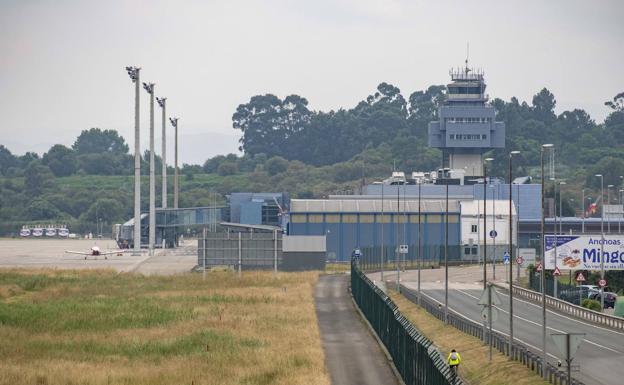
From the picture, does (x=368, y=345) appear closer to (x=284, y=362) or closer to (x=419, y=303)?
(x=284, y=362)

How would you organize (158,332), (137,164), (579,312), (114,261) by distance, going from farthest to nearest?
(137,164), (114,261), (579,312), (158,332)

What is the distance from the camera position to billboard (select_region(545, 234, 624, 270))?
102188 millimetres

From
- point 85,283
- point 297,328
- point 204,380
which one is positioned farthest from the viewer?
point 85,283

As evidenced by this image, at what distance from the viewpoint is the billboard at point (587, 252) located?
102 m

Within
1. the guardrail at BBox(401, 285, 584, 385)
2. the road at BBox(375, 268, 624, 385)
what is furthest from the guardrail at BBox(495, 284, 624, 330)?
the guardrail at BBox(401, 285, 584, 385)

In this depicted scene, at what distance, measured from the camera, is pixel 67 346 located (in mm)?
65625

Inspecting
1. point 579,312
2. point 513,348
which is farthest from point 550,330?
point 513,348

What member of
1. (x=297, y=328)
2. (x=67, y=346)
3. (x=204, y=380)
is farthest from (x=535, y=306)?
(x=204, y=380)

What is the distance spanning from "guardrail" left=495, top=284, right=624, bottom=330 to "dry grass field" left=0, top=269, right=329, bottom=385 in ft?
63.7

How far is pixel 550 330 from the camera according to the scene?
7725cm

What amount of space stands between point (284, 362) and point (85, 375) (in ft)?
31.2

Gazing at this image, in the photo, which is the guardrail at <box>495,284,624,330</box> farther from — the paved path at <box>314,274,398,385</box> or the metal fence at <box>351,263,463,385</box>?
the paved path at <box>314,274,398,385</box>

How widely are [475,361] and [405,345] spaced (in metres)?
13.2

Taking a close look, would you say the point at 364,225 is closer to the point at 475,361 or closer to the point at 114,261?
the point at 114,261
